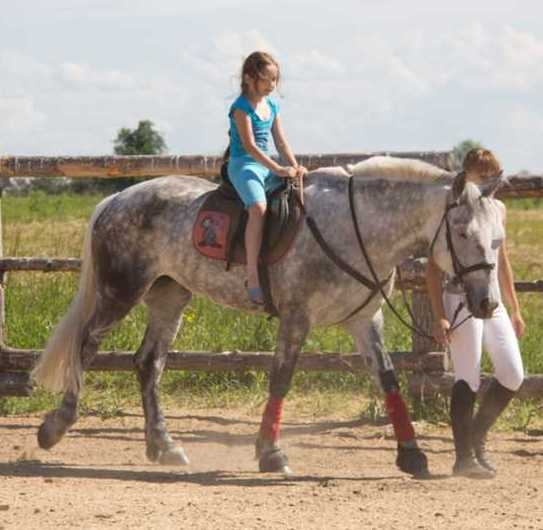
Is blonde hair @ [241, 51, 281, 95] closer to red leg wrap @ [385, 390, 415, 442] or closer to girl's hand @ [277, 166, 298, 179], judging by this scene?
girl's hand @ [277, 166, 298, 179]

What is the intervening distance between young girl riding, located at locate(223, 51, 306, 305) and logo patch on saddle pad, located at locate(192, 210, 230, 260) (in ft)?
0.74

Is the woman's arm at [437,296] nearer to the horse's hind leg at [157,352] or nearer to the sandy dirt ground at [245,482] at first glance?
the sandy dirt ground at [245,482]

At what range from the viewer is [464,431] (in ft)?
23.0

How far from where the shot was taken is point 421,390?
8.91m

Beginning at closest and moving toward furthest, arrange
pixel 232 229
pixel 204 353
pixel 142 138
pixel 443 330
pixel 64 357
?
pixel 443 330, pixel 232 229, pixel 64 357, pixel 204 353, pixel 142 138

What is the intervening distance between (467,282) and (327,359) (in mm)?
2702

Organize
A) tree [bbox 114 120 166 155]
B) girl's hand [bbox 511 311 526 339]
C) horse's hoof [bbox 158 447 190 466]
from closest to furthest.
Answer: girl's hand [bbox 511 311 526 339] → horse's hoof [bbox 158 447 190 466] → tree [bbox 114 120 166 155]

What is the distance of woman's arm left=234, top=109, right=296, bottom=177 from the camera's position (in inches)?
274

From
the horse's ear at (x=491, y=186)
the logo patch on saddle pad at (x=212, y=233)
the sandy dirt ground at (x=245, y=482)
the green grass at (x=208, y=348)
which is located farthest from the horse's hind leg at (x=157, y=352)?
the horse's ear at (x=491, y=186)

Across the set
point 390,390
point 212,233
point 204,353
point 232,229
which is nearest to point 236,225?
point 232,229

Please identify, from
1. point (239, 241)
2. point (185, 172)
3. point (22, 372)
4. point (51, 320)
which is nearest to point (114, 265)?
point (239, 241)

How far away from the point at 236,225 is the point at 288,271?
412 mm

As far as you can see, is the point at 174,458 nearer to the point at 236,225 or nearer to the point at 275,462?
the point at 275,462

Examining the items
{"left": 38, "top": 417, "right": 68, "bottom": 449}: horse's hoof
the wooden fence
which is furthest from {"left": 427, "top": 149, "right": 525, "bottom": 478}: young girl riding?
{"left": 38, "top": 417, "right": 68, "bottom": 449}: horse's hoof
